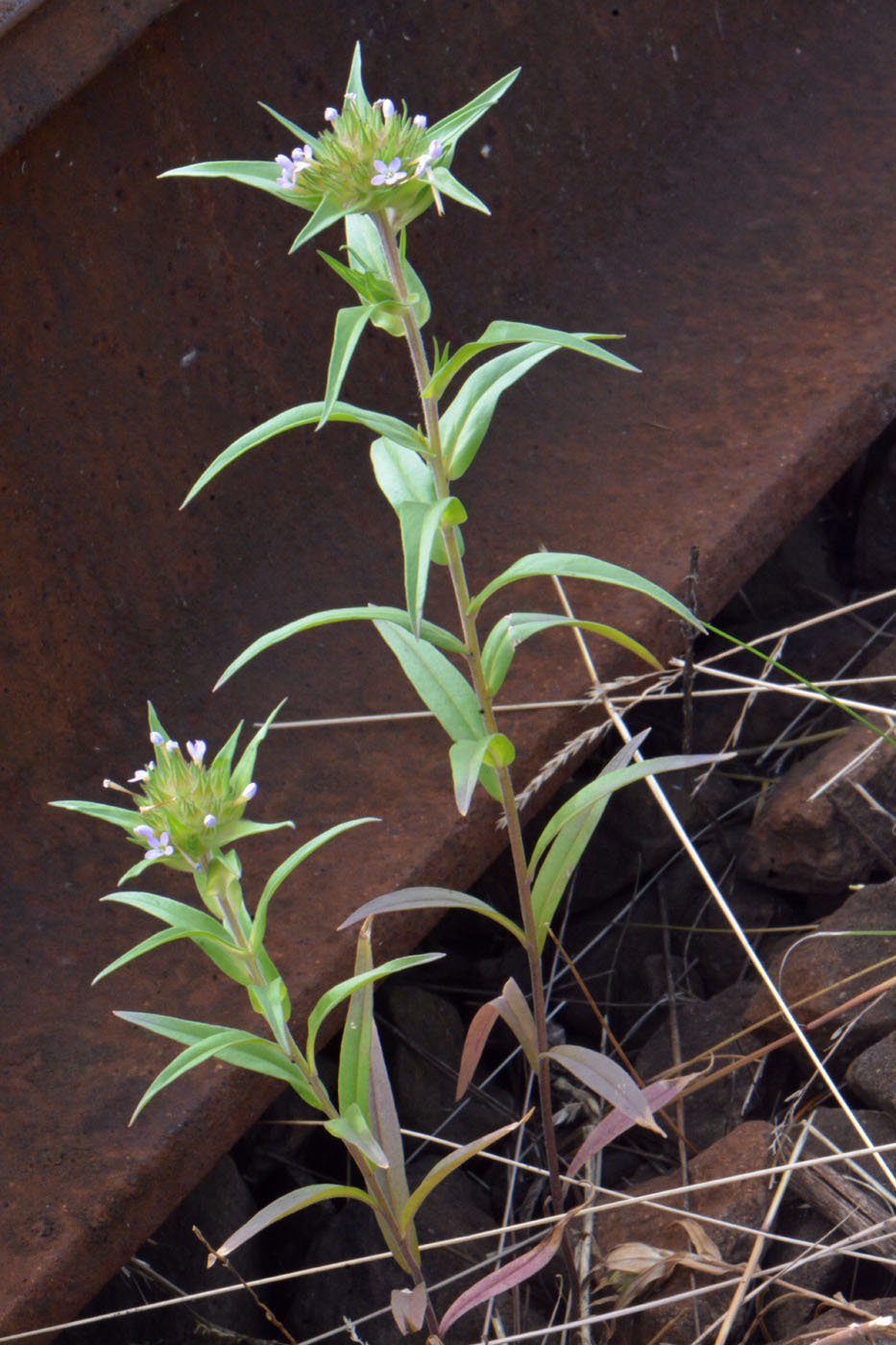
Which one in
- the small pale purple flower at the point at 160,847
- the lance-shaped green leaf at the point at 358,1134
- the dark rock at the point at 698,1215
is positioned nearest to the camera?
the small pale purple flower at the point at 160,847

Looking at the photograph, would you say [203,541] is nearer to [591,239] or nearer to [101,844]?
[101,844]

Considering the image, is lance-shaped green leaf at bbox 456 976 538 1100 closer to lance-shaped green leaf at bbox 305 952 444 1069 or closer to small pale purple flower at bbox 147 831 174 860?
lance-shaped green leaf at bbox 305 952 444 1069

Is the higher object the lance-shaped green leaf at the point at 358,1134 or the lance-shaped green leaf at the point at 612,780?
the lance-shaped green leaf at the point at 612,780

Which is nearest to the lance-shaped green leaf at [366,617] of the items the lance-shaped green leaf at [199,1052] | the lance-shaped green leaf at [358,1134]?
the lance-shaped green leaf at [199,1052]

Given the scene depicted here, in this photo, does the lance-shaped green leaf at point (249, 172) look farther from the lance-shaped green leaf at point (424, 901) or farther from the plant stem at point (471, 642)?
the lance-shaped green leaf at point (424, 901)

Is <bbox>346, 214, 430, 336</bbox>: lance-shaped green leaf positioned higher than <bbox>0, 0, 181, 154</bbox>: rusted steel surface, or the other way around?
<bbox>0, 0, 181, 154</bbox>: rusted steel surface

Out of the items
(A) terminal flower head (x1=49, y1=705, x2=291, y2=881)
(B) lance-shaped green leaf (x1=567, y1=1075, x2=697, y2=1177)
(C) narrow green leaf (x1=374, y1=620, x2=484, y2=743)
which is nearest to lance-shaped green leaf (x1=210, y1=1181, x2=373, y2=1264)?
(B) lance-shaped green leaf (x1=567, y1=1075, x2=697, y2=1177)

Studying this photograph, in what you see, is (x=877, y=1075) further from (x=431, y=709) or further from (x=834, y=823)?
(x=431, y=709)
